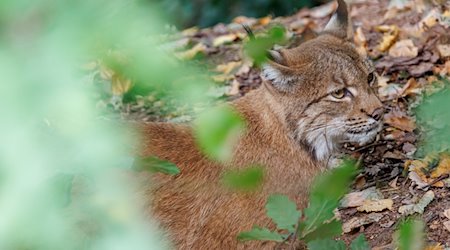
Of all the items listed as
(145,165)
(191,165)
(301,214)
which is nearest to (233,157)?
(191,165)

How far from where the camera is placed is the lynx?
4809 millimetres

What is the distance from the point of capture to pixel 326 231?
3379 mm

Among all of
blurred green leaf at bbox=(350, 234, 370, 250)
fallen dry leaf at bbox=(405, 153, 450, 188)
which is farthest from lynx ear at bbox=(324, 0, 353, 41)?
blurred green leaf at bbox=(350, 234, 370, 250)

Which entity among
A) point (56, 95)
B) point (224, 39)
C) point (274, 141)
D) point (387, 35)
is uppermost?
point (56, 95)

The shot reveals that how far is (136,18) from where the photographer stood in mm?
1746

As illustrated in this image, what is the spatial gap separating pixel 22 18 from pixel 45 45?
65mm

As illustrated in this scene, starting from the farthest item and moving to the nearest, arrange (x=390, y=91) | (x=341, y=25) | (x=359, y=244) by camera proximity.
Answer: (x=390, y=91), (x=341, y=25), (x=359, y=244)

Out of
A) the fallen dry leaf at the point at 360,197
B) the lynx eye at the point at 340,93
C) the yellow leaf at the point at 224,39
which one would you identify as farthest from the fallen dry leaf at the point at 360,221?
the yellow leaf at the point at 224,39

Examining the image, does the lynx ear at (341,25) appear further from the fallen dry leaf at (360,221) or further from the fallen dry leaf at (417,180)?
the fallen dry leaf at (360,221)

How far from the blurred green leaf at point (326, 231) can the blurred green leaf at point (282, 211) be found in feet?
0.34

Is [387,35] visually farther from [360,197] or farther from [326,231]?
[326,231]

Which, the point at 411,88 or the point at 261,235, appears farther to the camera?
the point at 411,88

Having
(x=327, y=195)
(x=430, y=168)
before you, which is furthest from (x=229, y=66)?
(x=327, y=195)

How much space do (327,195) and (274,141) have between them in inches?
83.7
